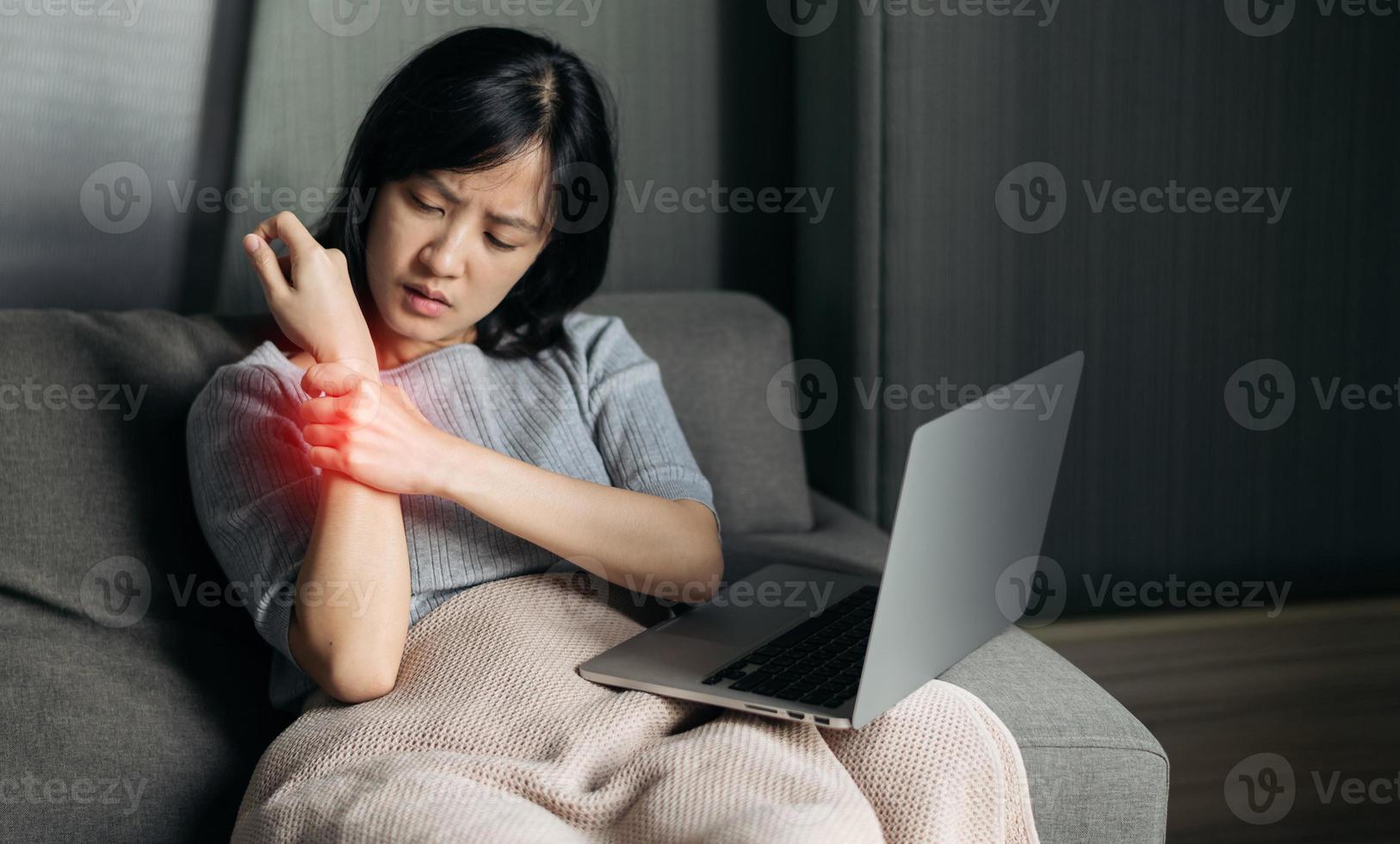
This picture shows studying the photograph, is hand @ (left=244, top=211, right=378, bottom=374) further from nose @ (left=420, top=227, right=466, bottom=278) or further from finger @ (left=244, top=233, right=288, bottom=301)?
nose @ (left=420, top=227, right=466, bottom=278)

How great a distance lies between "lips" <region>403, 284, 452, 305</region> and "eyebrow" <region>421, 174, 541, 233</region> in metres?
0.10

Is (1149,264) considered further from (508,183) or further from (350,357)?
(350,357)

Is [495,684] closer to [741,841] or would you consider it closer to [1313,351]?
[741,841]

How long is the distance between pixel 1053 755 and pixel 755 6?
128cm

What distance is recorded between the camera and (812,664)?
1084 millimetres

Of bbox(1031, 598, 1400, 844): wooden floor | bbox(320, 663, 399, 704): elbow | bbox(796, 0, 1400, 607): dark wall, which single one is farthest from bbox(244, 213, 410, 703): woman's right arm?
bbox(1031, 598, 1400, 844): wooden floor

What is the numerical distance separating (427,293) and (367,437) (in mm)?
260

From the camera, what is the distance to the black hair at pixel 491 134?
4.02ft

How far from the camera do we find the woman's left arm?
1040 millimetres

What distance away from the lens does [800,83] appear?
1.88 m

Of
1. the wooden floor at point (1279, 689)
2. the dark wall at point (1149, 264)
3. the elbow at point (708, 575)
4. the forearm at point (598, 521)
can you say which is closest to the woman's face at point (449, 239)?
the forearm at point (598, 521)

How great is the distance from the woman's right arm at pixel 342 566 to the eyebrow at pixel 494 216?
163 millimetres

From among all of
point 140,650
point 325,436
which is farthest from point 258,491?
point 140,650

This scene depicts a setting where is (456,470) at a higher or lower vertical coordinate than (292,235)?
lower
